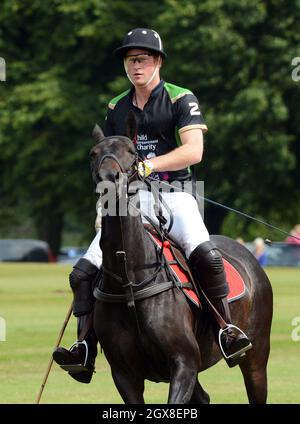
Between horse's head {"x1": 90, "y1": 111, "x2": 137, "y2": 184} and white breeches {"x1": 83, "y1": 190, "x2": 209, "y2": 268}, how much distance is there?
1010 mm

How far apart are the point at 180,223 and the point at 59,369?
26.0 feet

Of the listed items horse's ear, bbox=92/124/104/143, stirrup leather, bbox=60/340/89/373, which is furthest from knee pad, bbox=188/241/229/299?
horse's ear, bbox=92/124/104/143

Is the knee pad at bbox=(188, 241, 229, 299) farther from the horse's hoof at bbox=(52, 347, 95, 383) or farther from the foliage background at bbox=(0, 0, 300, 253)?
the foliage background at bbox=(0, 0, 300, 253)

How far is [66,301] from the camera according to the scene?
29156 millimetres

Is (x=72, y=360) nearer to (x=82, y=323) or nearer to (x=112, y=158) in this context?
(x=82, y=323)

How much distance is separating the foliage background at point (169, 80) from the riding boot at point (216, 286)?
120 ft

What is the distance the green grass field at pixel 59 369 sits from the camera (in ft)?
43.3

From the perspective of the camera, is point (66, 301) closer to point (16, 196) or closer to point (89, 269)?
point (89, 269)

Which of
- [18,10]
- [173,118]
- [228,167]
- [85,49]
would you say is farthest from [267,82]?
[173,118]

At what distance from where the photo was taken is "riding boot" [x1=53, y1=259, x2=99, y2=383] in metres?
9.13

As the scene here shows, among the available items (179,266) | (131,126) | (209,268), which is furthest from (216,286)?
(131,126)

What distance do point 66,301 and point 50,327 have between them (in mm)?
6909

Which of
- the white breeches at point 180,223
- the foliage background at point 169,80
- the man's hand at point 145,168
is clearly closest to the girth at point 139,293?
the white breeches at point 180,223
